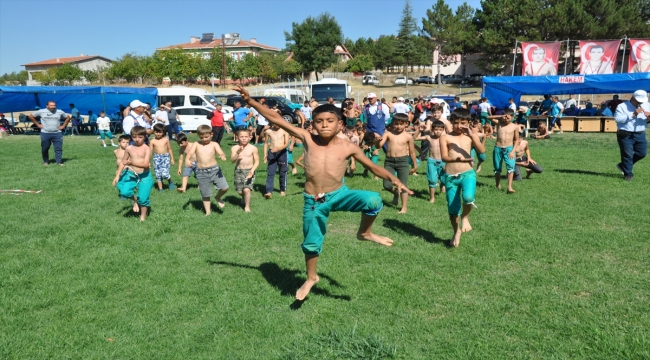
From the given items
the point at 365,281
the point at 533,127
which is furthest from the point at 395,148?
the point at 533,127

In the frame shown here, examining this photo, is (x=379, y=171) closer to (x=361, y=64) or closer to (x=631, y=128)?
(x=631, y=128)

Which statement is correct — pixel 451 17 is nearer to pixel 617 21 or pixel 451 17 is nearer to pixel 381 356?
pixel 617 21

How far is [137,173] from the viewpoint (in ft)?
27.4

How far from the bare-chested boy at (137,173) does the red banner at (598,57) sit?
83.0ft

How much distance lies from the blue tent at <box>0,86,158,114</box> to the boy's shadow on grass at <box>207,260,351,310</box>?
22821 millimetres

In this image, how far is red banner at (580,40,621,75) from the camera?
1034 inches

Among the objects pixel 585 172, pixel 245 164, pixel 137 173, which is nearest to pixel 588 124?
pixel 585 172

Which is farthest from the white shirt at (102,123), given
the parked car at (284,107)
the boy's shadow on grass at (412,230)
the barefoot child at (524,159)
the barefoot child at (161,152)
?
the barefoot child at (524,159)

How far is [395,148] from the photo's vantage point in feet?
29.2

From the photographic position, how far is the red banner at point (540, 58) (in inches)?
1061

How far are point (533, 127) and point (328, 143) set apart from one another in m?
22.7

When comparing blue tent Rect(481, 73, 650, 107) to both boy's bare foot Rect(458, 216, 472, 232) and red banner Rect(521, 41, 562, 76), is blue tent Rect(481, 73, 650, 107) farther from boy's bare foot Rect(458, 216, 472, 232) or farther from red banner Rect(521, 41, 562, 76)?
boy's bare foot Rect(458, 216, 472, 232)

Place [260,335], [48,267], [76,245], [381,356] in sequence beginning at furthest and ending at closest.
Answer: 1. [76,245]
2. [48,267]
3. [260,335]
4. [381,356]

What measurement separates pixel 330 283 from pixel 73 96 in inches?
1170
